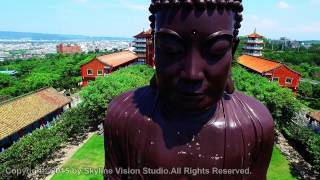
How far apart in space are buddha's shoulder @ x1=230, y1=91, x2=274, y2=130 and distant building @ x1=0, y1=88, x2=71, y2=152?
18.8 metres

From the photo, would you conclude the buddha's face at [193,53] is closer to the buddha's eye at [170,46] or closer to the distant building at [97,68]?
the buddha's eye at [170,46]

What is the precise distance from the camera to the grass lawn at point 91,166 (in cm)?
1829

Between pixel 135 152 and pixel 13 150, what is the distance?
1563 centimetres

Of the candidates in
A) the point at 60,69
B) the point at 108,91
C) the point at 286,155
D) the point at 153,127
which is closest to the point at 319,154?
the point at 286,155

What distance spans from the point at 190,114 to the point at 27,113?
23.1 m

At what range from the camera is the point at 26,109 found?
24.8m

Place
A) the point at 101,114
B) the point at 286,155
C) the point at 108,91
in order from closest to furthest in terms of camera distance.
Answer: the point at 286,155
the point at 108,91
the point at 101,114

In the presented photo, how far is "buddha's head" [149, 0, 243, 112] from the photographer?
139 inches

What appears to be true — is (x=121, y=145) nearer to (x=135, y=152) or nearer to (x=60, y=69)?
(x=135, y=152)

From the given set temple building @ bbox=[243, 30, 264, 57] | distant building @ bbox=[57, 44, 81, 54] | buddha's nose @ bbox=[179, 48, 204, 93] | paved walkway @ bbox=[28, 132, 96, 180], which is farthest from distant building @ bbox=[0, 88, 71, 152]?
distant building @ bbox=[57, 44, 81, 54]

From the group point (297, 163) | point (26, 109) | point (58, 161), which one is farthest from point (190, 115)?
point (26, 109)

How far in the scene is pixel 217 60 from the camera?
3.66 m

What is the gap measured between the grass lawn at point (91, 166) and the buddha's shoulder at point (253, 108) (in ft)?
48.6

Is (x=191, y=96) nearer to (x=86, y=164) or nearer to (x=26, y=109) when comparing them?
(x=86, y=164)
